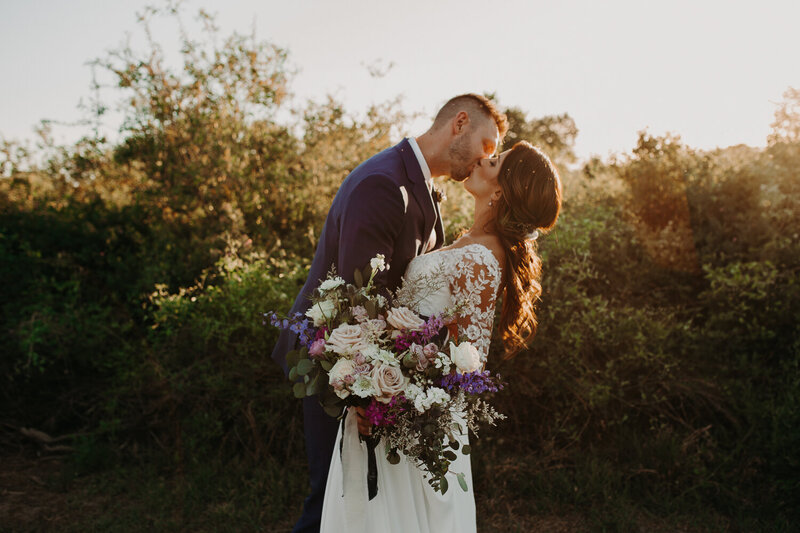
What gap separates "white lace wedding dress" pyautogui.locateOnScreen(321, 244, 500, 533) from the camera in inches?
88.7

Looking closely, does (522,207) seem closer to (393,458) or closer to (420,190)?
(420,190)

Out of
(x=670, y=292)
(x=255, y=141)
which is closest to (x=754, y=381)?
(x=670, y=292)

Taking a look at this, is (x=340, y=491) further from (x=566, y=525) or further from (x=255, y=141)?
(x=255, y=141)

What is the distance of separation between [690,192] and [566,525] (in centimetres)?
334

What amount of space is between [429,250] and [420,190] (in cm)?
43

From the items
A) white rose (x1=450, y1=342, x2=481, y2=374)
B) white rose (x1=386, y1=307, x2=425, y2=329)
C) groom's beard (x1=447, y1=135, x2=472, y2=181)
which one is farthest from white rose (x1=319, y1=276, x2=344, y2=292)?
groom's beard (x1=447, y1=135, x2=472, y2=181)

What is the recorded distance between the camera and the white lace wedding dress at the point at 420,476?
2254 millimetres

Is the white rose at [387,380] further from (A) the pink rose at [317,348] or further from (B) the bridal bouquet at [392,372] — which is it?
(A) the pink rose at [317,348]

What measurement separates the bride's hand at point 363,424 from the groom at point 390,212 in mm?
529

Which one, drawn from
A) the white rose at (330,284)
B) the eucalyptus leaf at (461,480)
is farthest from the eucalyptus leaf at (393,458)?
the white rose at (330,284)

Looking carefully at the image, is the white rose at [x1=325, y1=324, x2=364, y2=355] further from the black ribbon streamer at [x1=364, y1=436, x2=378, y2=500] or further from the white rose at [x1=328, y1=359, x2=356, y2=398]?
the black ribbon streamer at [x1=364, y1=436, x2=378, y2=500]

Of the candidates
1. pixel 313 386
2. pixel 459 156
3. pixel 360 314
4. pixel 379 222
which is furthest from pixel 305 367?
pixel 459 156

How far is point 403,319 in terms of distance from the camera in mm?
2018

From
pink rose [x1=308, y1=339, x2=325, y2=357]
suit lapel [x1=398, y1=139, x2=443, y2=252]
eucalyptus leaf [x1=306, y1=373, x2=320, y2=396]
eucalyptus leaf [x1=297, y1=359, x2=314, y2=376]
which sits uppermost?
suit lapel [x1=398, y1=139, x2=443, y2=252]
